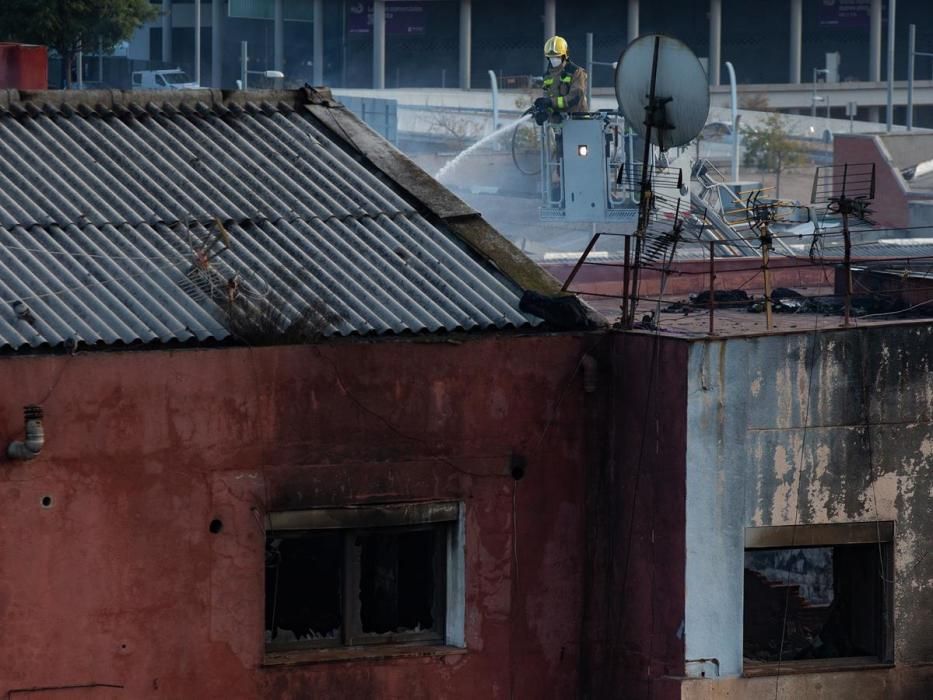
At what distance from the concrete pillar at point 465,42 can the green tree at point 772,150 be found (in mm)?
20618

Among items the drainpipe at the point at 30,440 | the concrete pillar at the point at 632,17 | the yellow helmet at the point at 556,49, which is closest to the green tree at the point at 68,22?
the yellow helmet at the point at 556,49

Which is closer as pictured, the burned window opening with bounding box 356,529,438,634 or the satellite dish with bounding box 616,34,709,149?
the burned window opening with bounding box 356,529,438,634

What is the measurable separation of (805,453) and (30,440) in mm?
5384

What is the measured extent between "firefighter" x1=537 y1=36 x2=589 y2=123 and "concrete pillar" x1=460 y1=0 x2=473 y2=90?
4771 centimetres

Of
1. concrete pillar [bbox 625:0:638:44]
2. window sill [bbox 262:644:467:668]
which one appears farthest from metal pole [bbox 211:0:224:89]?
window sill [bbox 262:644:467:668]

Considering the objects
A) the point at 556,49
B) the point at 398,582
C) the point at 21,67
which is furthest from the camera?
the point at 556,49

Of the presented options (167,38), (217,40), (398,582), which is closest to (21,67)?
(398,582)

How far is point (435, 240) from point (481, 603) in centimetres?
302

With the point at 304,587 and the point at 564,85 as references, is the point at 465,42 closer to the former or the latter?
the point at 564,85

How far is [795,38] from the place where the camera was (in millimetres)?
80625

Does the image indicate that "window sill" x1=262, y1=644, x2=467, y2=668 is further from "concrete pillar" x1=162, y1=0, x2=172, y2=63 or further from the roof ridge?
"concrete pillar" x1=162, y1=0, x2=172, y2=63

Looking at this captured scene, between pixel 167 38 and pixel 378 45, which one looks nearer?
pixel 378 45

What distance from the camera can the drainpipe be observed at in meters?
11.8

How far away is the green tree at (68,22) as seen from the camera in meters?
38.1
